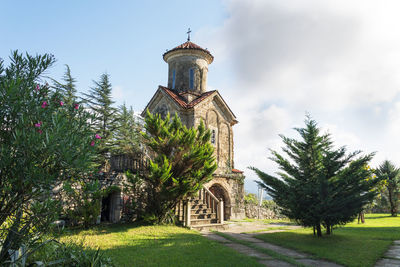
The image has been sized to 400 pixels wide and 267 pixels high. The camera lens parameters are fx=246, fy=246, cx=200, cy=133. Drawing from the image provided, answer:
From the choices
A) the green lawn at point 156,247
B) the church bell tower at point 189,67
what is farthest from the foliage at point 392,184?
the green lawn at point 156,247

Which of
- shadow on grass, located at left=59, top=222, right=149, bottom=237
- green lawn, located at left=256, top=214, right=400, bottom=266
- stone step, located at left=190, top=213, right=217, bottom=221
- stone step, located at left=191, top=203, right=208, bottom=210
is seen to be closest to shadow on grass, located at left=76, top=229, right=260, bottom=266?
shadow on grass, located at left=59, top=222, right=149, bottom=237

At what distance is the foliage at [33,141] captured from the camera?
324 centimetres

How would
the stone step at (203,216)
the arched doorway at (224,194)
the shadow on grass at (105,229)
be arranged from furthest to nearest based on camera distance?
the arched doorway at (224,194) → the stone step at (203,216) → the shadow on grass at (105,229)

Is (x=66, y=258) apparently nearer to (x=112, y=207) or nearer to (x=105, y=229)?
(x=105, y=229)

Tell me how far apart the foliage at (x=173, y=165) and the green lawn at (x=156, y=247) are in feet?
4.07

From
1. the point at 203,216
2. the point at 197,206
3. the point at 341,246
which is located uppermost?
the point at 197,206

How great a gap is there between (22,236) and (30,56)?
2.95 meters

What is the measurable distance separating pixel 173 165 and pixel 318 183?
560cm

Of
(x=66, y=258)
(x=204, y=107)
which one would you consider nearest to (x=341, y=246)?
(x=66, y=258)

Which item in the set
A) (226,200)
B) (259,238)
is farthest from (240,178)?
(259,238)

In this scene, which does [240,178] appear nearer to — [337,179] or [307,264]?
[337,179]

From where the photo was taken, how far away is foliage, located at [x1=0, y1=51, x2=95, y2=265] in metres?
3.24

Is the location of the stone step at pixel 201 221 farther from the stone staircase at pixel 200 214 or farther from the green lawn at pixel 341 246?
the green lawn at pixel 341 246

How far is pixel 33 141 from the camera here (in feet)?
10.4
